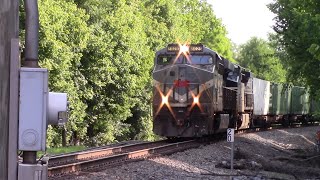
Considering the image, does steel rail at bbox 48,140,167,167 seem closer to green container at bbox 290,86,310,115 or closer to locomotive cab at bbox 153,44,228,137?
locomotive cab at bbox 153,44,228,137

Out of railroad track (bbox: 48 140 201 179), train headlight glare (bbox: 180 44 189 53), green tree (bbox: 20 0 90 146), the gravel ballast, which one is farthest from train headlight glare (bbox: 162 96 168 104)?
green tree (bbox: 20 0 90 146)

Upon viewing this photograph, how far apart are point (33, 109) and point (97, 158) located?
39.6 ft

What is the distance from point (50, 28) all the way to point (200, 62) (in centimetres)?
926

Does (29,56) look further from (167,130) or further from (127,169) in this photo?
(167,130)

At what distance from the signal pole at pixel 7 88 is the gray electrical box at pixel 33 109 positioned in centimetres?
5

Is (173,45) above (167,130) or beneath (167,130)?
above

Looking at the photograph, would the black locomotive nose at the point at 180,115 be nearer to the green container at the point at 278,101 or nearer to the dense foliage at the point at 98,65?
the dense foliage at the point at 98,65

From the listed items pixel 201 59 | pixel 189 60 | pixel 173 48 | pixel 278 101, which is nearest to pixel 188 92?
pixel 189 60

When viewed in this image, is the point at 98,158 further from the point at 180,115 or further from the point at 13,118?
the point at 13,118

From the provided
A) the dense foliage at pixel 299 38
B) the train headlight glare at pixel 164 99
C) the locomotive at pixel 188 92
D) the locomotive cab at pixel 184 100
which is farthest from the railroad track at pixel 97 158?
the dense foliage at pixel 299 38

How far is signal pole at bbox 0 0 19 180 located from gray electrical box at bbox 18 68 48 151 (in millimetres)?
50

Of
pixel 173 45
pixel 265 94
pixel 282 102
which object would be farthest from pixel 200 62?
pixel 282 102

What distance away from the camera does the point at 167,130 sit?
66.8 feet

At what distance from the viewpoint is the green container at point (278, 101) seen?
39.3 metres
